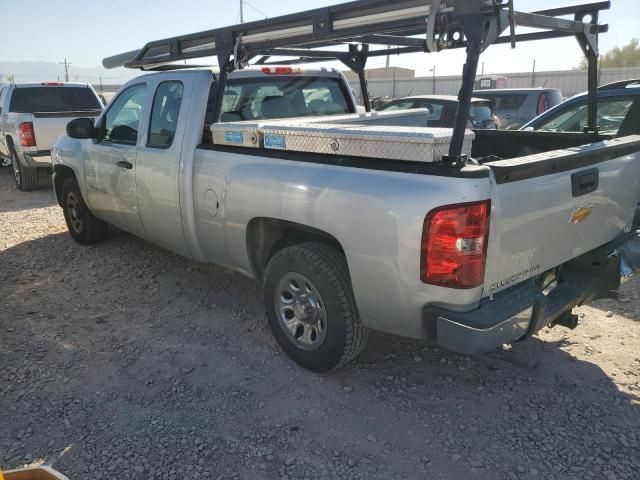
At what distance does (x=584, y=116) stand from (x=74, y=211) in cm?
575

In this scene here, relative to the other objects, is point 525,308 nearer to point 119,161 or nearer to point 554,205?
point 554,205

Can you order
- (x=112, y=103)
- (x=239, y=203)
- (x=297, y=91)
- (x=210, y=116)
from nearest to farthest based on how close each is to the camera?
(x=239, y=203) → (x=210, y=116) → (x=297, y=91) → (x=112, y=103)

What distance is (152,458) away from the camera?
2.67m

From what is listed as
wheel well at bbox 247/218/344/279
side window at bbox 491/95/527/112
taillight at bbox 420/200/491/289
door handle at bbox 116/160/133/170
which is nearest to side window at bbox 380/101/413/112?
side window at bbox 491/95/527/112

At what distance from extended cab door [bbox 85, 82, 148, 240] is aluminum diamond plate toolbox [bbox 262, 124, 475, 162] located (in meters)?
1.73

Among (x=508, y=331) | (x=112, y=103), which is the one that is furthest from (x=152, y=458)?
(x=112, y=103)

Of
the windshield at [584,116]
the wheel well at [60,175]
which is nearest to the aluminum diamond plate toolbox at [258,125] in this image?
the windshield at [584,116]

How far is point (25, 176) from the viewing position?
9.65 meters

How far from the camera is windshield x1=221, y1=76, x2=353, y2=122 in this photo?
4.21m

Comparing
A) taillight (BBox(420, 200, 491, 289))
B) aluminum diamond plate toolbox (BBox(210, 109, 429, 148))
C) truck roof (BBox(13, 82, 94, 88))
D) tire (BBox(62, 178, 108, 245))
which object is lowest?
tire (BBox(62, 178, 108, 245))

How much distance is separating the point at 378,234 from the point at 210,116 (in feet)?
6.10

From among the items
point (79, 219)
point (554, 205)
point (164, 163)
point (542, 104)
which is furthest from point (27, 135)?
point (542, 104)

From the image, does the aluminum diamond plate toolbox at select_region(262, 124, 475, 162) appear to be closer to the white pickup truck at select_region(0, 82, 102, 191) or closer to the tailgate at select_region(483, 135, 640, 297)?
the tailgate at select_region(483, 135, 640, 297)

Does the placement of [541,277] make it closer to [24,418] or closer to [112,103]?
[24,418]
